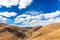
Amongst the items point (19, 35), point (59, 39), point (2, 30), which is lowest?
point (59, 39)

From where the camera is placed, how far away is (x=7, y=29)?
6220 inches

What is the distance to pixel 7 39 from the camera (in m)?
133

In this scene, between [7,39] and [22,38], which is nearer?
[7,39]

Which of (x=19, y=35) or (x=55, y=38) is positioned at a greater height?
(x=19, y=35)

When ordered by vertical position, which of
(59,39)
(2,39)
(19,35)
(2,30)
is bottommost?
(59,39)

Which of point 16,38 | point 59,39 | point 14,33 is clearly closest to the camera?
point 59,39

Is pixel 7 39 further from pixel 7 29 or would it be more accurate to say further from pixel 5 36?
pixel 7 29

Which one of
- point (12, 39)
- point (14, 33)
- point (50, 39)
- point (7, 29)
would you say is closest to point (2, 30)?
point (7, 29)

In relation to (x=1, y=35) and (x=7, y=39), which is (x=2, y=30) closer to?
(x=1, y=35)

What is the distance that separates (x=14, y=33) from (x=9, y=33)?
16.4ft

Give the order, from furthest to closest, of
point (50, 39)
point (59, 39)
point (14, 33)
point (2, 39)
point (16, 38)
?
point (14, 33), point (16, 38), point (2, 39), point (50, 39), point (59, 39)

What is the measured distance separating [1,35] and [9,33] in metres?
8.91

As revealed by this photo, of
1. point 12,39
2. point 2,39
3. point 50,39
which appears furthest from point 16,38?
point 50,39

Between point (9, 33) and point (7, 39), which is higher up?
point (9, 33)
